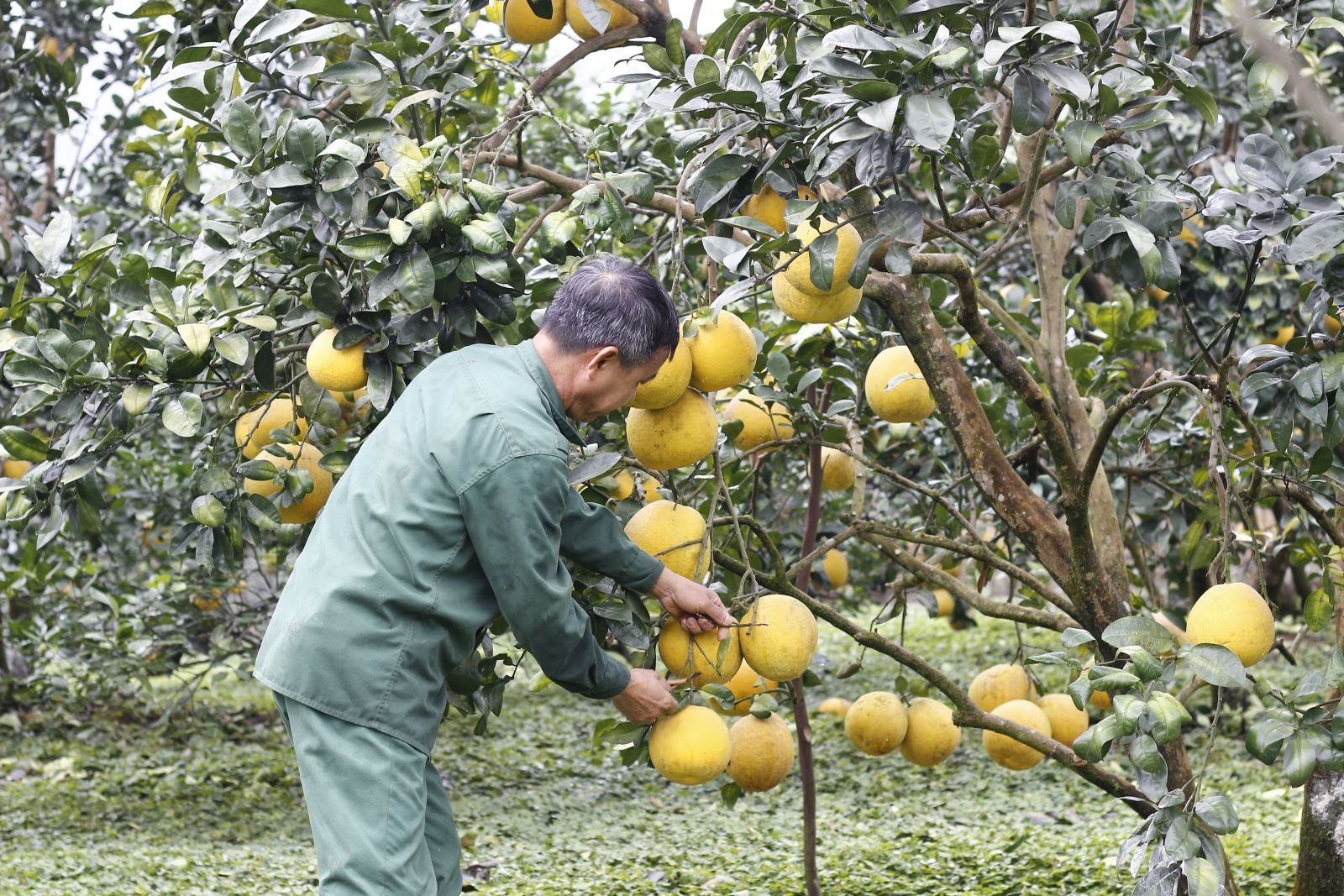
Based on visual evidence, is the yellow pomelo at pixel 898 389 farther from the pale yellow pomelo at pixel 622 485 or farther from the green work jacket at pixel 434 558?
the green work jacket at pixel 434 558

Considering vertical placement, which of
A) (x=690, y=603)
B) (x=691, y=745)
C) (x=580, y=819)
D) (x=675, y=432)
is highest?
(x=675, y=432)

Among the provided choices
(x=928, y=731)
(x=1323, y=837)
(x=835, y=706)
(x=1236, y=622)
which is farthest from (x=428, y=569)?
(x=835, y=706)

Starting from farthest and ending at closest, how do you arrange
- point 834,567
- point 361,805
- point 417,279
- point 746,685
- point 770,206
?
A: 1. point 834,567
2. point 746,685
3. point 770,206
4. point 417,279
5. point 361,805

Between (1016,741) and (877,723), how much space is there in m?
0.28

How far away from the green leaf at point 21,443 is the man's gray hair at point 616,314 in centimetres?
97

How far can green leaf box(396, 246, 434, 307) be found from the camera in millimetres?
1886

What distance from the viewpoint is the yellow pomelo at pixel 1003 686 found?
282 cm

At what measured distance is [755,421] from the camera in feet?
8.41

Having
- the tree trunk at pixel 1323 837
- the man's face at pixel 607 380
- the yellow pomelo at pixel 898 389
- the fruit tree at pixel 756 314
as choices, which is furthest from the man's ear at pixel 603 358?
the tree trunk at pixel 1323 837

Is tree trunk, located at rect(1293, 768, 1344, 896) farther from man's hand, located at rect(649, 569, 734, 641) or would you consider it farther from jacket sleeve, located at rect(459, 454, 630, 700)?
jacket sleeve, located at rect(459, 454, 630, 700)

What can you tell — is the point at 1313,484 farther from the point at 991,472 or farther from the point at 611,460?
the point at 611,460

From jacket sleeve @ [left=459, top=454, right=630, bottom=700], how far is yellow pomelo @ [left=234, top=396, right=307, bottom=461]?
2.12ft

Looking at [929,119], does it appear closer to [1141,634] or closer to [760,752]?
[1141,634]

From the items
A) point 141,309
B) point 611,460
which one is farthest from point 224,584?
point 611,460
